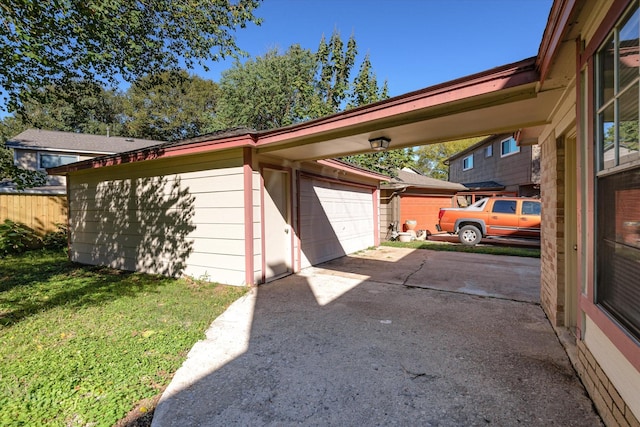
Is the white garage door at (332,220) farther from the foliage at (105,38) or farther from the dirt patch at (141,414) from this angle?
the dirt patch at (141,414)

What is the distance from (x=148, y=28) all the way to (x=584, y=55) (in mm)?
7651

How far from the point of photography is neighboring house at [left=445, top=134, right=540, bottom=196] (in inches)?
534

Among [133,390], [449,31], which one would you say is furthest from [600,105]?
[449,31]

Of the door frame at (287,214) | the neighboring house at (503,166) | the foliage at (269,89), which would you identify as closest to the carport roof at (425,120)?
the door frame at (287,214)

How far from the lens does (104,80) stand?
23.6 feet

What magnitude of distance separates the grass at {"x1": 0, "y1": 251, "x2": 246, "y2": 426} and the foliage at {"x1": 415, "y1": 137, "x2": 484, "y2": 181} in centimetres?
3148

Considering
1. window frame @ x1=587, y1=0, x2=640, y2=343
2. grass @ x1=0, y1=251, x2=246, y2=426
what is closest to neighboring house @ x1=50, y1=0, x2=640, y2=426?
window frame @ x1=587, y1=0, x2=640, y2=343

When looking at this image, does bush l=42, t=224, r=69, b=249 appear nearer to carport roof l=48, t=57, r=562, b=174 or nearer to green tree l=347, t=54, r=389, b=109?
carport roof l=48, t=57, r=562, b=174

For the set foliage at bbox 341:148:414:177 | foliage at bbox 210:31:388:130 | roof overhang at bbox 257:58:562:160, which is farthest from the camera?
foliage at bbox 210:31:388:130

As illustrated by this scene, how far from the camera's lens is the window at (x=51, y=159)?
54.1 ft

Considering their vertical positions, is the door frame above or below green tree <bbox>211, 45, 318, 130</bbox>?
below

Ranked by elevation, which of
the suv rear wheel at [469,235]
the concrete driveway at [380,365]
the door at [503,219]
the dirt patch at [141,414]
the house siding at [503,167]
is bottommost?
the dirt patch at [141,414]

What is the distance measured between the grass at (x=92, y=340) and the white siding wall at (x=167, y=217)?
0.51 metres

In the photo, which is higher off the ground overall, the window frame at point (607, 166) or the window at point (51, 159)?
the window at point (51, 159)
